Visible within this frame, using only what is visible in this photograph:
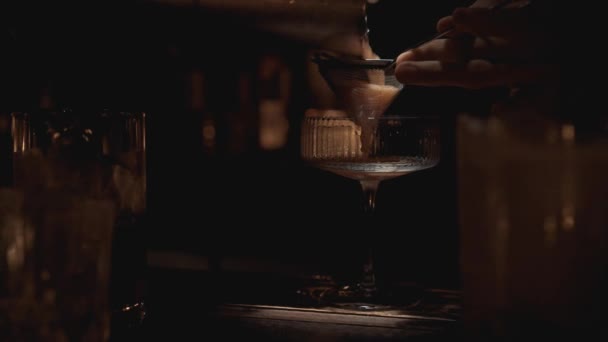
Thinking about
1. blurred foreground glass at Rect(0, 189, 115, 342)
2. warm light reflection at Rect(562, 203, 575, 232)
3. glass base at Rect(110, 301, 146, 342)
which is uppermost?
warm light reflection at Rect(562, 203, 575, 232)

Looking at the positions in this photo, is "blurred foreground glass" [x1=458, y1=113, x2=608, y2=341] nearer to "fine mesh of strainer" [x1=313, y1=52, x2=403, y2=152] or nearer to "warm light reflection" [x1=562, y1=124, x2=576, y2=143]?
"warm light reflection" [x1=562, y1=124, x2=576, y2=143]

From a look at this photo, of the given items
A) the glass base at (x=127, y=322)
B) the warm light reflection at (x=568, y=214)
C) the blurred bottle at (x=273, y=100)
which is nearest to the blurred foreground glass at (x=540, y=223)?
the warm light reflection at (x=568, y=214)

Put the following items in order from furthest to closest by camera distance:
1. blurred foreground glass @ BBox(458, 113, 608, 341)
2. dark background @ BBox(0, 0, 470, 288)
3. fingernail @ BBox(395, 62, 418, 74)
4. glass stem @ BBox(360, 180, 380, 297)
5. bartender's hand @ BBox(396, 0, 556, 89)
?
1. dark background @ BBox(0, 0, 470, 288)
2. glass stem @ BBox(360, 180, 380, 297)
3. fingernail @ BBox(395, 62, 418, 74)
4. bartender's hand @ BBox(396, 0, 556, 89)
5. blurred foreground glass @ BBox(458, 113, 608, 341)

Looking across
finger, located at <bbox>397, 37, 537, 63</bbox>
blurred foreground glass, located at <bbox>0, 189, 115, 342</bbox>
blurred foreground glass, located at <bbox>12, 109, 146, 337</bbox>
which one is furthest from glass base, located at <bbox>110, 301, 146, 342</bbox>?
finger, located at <bbox>397, 37, 537, 63</bbox>

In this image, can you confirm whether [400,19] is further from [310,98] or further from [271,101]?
[271,101]

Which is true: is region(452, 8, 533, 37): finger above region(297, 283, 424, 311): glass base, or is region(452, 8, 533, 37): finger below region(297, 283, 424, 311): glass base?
above
